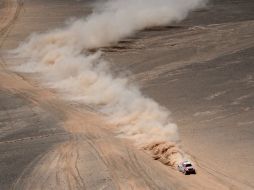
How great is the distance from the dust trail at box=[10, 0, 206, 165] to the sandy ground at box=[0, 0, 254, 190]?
0.61 m

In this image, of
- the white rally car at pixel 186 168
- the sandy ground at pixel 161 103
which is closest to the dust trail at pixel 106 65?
the sandy ground at pixel 161 103

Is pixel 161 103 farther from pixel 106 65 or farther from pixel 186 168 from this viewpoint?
pixel 186 168

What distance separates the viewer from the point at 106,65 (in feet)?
82.3

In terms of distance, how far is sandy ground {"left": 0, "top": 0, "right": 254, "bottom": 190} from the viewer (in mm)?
15844

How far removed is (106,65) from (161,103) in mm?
4909

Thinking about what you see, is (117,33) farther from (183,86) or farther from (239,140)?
(239,140)

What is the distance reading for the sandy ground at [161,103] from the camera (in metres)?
15.8

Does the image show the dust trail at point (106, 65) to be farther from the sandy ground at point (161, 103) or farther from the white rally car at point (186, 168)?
the white rally car at point (186, 168)

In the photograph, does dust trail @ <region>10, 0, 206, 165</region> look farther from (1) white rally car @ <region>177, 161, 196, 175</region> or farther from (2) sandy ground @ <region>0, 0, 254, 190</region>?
(1) white rally car @ <region>177, 161, 196, 175</region>

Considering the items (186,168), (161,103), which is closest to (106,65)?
(161,103)

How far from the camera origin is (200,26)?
97.9 feet

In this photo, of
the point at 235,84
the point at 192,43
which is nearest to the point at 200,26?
the point at 192,43

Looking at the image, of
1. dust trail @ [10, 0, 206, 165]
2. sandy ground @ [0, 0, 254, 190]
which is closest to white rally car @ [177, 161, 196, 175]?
sandy ground @ [0, 0, 254, 190]

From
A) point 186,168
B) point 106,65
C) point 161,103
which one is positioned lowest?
point 186,168
